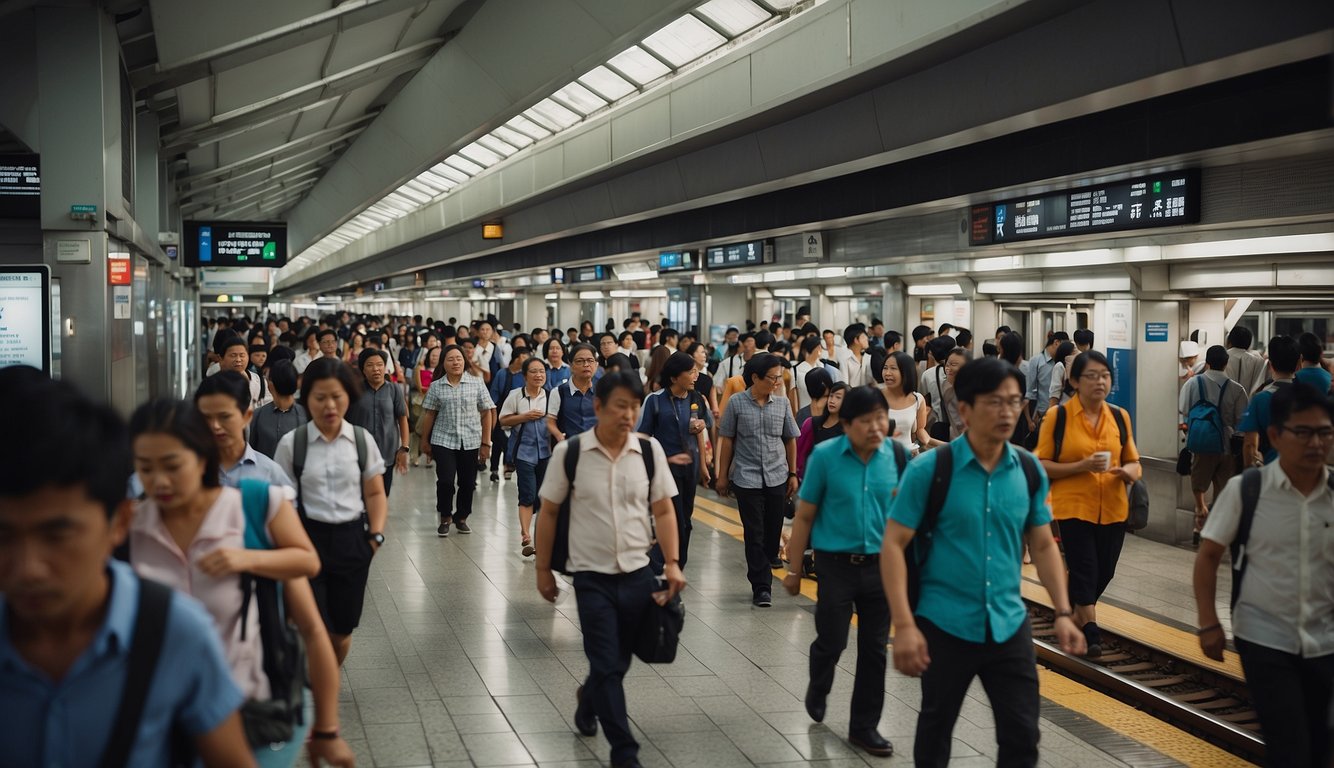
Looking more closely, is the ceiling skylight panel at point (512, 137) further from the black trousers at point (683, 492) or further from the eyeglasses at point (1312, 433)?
the eyeglasses at point (1312, 433)

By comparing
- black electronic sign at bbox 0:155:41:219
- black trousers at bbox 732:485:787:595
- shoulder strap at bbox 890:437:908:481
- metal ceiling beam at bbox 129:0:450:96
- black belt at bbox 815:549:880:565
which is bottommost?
black trousers at bbox 732:485:787:595

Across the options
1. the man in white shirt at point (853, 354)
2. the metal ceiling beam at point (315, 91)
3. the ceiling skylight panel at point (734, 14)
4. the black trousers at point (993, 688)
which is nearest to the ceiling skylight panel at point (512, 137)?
the metal ceiling beam at point (315, 91)

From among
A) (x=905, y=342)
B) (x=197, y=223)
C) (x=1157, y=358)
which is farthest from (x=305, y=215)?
(x=1157, y=358)

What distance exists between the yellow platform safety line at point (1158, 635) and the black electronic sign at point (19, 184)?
8085mm

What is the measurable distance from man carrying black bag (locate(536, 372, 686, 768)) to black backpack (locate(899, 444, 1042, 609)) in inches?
43.5

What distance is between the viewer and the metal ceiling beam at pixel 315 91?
14.2 metres

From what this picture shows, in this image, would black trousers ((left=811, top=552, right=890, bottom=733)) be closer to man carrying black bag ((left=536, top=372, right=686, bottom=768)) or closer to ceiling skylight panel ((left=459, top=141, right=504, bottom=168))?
man carrying black bag ((left=536, top=372, right=686, bottom=768))

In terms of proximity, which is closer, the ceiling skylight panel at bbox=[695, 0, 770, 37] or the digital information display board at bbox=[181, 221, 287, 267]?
→ the ceiling skylight panel at bbox=[695, 0, 770, 37]

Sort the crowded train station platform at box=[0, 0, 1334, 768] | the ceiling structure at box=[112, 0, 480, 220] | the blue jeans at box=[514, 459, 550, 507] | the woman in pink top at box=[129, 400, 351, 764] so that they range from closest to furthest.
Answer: the woman in pink top at box=[129, 400, 351, 764] → the crowded train station platform at box=[0, 0, 1334, 768] → the blue jeans at box=[514, 459, 550, 507] → the ceiling structure at box=[112, 0, 480, 220]

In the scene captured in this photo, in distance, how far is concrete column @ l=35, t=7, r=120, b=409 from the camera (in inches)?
363

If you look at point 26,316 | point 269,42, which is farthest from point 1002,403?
point 269,42

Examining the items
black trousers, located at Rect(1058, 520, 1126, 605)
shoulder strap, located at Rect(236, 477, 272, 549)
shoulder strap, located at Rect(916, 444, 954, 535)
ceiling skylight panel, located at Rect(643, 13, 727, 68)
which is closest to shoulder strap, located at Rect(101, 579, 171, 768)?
shoulder strap, located at Rect(236, 477, 272, 549)

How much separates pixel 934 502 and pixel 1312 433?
116 cm

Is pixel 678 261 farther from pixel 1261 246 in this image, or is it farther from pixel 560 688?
pixel 560 688
